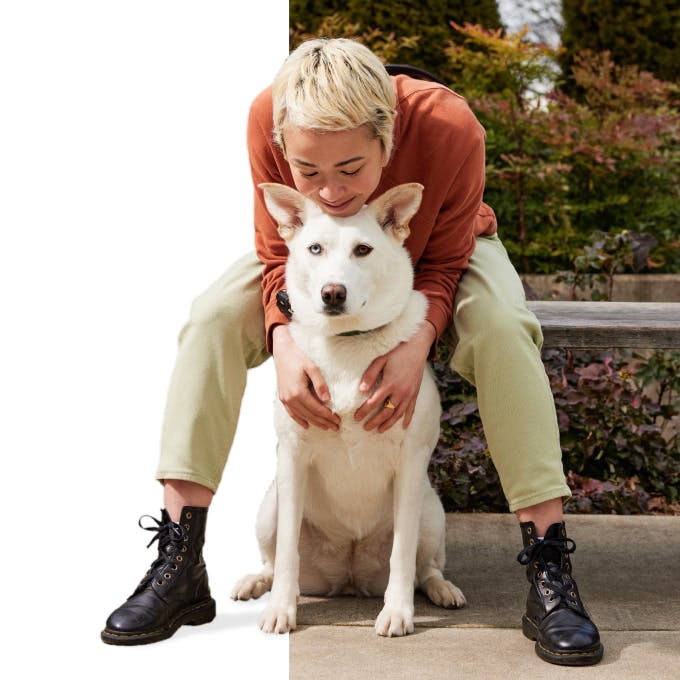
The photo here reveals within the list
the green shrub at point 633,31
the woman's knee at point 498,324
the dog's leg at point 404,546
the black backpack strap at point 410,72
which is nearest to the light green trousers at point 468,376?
the woman's knee at point 498,324

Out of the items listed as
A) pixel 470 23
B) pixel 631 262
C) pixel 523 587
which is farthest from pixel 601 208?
pixel 523 587

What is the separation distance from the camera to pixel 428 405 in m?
2.80

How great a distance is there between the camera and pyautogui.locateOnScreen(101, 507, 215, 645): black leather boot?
2.66 m

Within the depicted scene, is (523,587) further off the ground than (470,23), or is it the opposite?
(470,23)

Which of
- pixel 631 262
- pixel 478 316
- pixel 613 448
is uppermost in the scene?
pixel 478 316

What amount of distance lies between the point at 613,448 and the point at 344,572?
1.59 meters

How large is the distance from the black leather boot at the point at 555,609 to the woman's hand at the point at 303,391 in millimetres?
594

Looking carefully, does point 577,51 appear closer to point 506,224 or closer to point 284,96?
point 506,224

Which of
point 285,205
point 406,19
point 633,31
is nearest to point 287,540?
point 285,205

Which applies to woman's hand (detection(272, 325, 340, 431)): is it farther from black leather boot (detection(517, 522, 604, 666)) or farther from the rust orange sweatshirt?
black leather boot (detection(517, 522, 604, 666))

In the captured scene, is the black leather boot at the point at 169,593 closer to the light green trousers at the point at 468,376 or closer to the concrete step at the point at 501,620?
the light green trousers at the point at 468,376

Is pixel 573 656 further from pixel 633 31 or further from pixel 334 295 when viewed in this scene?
pixel 633 31

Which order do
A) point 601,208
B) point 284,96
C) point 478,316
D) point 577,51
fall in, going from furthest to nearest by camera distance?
point 577,51
point 601,208
point 478,316
point 284,96

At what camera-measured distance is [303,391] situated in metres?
A: 2.70
